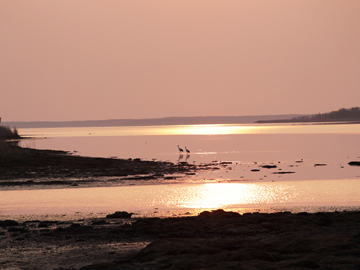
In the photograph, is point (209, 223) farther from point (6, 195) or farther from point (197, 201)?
point (6, 195)

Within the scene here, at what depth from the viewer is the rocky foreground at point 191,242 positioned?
11.1 m

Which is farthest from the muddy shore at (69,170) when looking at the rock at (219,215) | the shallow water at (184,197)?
the rock at (219,215)

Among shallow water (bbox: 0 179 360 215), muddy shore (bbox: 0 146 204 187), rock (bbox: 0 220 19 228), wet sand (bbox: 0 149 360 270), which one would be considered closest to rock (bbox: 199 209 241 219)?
wet sand (bbox: 0 149 360 270)

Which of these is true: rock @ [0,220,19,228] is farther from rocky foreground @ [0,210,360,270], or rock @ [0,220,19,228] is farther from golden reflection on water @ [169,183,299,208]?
golden reflection on water @ [169,183,299,208]

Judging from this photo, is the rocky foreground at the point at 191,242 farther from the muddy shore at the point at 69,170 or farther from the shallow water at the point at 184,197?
the muddy shore at the point at 69,170

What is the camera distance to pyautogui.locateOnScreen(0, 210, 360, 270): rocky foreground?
1112cm

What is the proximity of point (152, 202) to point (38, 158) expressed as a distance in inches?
995

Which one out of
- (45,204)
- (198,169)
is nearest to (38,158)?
(198,169)

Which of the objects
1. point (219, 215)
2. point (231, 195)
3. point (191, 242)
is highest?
point (191, 242)

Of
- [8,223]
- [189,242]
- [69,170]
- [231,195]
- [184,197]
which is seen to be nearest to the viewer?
[189,242]

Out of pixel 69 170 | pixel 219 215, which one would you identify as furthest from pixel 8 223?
pixel 69 170

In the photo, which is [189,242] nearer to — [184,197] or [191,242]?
[191,242]

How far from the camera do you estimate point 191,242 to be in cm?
1288

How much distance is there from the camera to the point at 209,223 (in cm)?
1630
